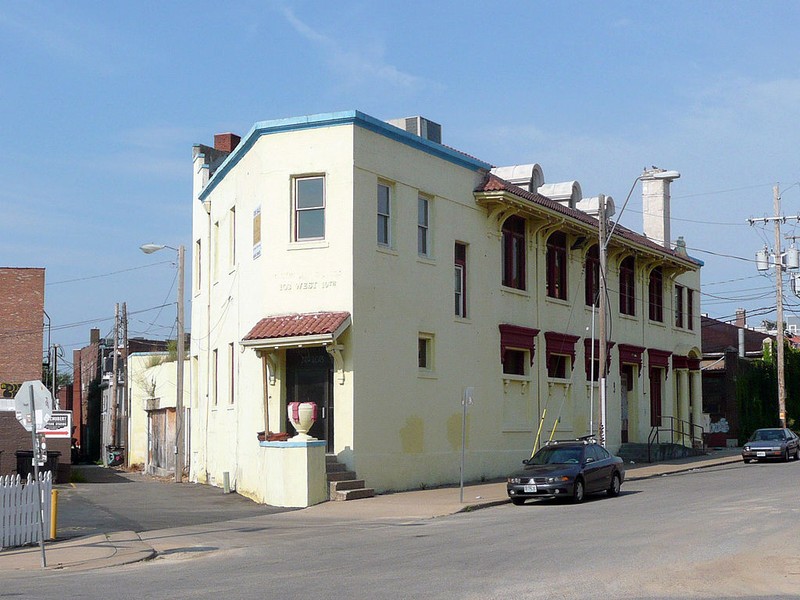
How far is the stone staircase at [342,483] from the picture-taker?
2438 cm

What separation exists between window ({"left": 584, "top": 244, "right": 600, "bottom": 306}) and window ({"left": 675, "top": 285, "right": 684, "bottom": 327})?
9380 mm

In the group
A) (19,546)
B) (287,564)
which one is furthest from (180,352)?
(287,564)

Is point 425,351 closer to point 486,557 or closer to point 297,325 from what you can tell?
point 297,325

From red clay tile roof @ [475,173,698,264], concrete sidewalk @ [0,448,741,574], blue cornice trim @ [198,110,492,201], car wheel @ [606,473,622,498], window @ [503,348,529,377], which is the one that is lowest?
concrete sidewalk @ [0,448,741,574]

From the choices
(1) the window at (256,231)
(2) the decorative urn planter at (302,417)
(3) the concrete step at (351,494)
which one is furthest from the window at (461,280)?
(2) the decorative urn planter at (302,417)

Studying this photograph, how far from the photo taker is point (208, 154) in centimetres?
3612

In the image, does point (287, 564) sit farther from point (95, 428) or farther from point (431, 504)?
point (95, 428)

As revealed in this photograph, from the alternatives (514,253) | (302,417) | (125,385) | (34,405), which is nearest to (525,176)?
(514,253)

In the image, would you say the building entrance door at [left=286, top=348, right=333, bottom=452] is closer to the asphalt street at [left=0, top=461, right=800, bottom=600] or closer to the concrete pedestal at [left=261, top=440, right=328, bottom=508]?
the concrete pedestal at [left=261, top=440, right=328, bottom=508]

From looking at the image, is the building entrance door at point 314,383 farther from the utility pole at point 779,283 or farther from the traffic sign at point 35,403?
the utility pole at point 779,283

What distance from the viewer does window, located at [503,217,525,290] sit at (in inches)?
1278

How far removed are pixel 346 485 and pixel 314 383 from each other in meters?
3.00

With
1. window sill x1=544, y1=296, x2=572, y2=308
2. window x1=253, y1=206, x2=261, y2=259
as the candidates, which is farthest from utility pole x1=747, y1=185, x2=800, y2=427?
window x1=253, y1=206, x2=261, y2=259

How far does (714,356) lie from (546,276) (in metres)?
23.0
